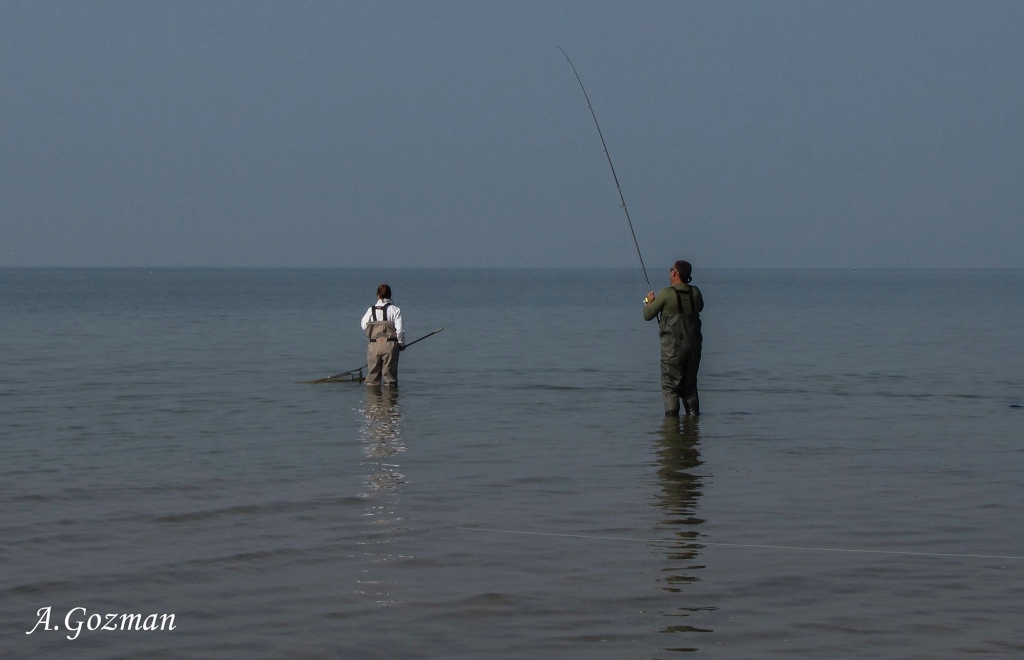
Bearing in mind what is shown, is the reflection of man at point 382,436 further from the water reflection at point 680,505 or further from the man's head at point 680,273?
the man's head at point 680,273

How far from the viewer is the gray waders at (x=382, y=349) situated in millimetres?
15852

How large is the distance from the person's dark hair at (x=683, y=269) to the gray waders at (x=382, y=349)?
16.4ft

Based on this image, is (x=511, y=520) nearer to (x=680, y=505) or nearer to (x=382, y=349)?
(x=680, y=505)

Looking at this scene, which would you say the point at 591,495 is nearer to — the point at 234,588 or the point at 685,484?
the point at 685,484

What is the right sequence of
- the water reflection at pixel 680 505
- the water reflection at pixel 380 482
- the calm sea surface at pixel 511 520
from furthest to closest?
the water reflection at pixel 380 482 < the water reflection at pixel 680 505 < the calm sea surface at pixel 511 520

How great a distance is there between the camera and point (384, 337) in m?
16.0

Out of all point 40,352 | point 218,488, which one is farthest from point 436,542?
point 40,352

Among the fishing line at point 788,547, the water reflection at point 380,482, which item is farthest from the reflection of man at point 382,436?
the fishing line at point 788,547

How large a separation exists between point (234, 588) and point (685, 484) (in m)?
4.11

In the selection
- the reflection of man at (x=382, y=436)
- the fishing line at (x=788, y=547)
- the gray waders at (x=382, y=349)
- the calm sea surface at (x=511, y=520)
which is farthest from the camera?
the gray waders at (x=382, y=349)

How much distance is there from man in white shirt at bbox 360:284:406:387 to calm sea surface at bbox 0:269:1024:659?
0.44 metres

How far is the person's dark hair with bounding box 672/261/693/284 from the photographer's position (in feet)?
39.4

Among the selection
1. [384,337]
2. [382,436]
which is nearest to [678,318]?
[382,436]
